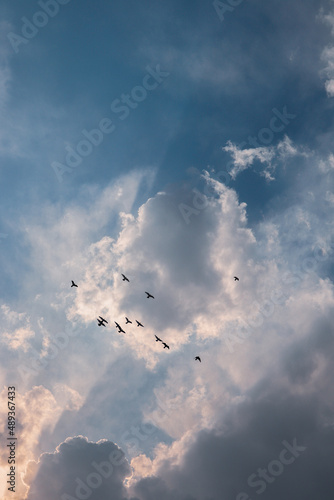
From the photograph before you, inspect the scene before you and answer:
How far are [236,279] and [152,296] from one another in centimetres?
3551

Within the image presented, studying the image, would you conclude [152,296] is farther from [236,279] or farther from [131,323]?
[236,279]

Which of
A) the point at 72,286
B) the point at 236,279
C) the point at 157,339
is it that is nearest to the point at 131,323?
the point at 157,339

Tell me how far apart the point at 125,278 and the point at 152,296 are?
13993 mm

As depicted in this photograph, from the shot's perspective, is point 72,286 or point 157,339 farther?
point 157,339

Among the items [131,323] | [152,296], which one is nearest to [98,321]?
[131,323]

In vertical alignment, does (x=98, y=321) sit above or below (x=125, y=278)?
below

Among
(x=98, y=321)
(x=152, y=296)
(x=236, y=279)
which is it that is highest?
(x=236, y=279)

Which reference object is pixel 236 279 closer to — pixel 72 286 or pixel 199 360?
pixel 199 360

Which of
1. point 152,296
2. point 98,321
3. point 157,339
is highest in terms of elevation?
point 152,296

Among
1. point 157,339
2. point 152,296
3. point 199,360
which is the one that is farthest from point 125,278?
point 199,360

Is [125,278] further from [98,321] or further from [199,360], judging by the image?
[199,360]

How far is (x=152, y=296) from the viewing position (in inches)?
6068

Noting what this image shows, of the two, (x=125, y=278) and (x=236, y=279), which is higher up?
(x=236, y=279)

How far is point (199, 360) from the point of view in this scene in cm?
14425
